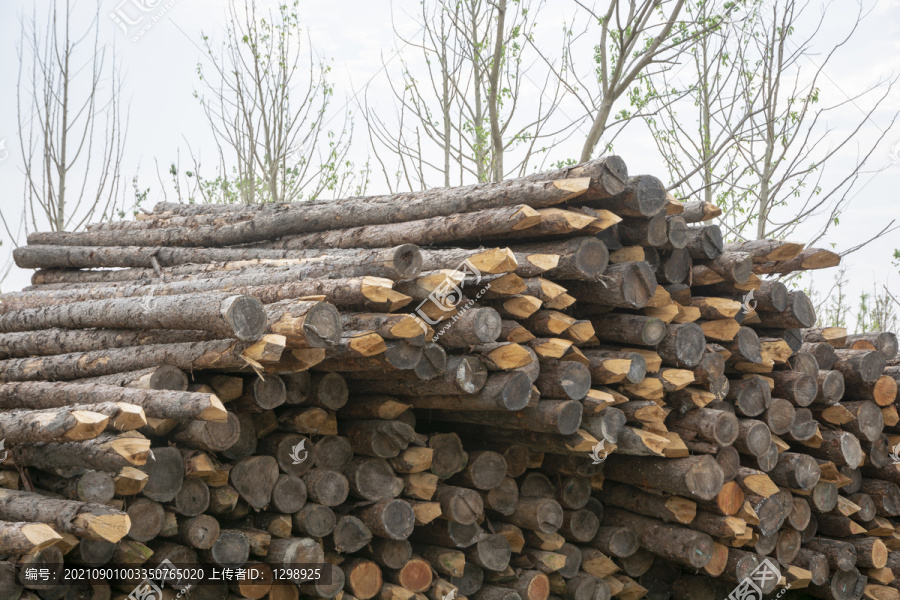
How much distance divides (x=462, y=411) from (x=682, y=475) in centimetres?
147

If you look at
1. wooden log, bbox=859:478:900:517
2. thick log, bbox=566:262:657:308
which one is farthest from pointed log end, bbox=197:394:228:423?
wooden log, bbox=859:478:900:517

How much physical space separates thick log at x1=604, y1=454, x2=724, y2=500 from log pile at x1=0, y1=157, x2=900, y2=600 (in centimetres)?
2

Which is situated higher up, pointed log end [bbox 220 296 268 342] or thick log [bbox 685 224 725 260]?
thick log [bbox 685 224 725 260]

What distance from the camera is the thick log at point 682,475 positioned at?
502 centimetres

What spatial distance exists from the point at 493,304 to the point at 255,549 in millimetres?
1852

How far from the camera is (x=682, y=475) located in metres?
5.02

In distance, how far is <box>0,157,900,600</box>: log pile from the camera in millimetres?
3596

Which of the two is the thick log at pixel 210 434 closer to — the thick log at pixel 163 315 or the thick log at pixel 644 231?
the thick log at pixel 163 315

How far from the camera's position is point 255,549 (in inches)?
157

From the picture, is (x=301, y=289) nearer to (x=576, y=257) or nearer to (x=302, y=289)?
(x=302, y=289)

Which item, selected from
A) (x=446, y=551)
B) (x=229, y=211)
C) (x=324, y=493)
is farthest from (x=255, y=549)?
(x=229, y=211)

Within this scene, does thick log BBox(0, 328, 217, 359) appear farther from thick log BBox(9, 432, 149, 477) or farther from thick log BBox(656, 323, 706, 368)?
thick log BBox(656, 323, 706, 368)

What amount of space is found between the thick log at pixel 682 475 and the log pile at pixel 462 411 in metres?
0.02

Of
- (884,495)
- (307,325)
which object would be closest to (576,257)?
(307,325)
